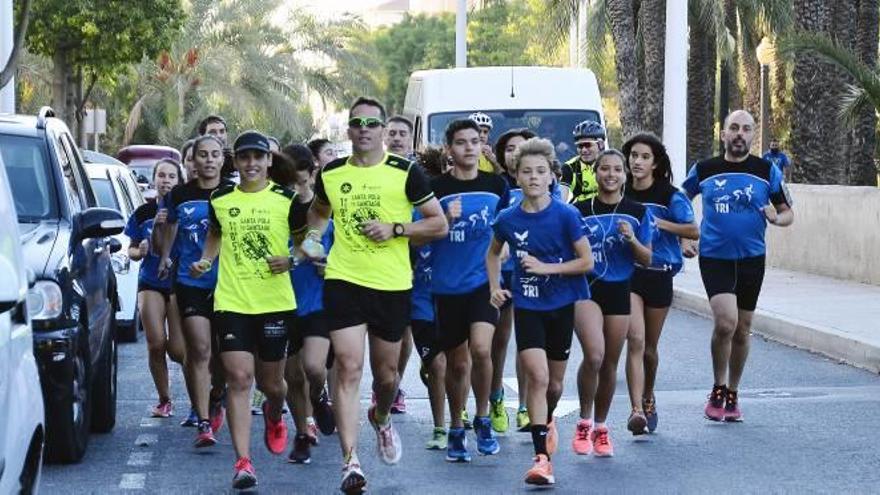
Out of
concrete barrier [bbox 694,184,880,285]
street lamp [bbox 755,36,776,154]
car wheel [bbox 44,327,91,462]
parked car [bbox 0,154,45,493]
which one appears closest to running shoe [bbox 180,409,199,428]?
car wheel [bbox 44,327,91,462]

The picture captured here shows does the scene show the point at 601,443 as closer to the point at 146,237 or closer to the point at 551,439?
the point at 551,439

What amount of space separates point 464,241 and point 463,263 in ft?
0.39

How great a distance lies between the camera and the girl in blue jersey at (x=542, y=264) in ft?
32.5

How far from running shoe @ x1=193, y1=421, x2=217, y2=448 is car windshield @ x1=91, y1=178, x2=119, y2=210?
7.05 meters

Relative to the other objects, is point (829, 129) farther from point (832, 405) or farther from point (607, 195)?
point (607, 195)

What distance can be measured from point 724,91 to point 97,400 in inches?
1489

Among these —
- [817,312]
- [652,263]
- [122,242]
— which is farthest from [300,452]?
[817,312]

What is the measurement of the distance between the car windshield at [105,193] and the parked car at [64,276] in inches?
228

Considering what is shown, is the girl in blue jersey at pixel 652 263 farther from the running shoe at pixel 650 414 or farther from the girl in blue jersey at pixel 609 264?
the girl in blue jersey at pixel 609 264

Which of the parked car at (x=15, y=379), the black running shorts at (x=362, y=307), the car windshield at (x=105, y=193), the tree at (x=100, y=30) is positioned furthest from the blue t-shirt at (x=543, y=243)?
the tree at (x=100, y=30)

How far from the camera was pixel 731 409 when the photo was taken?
39.9ft

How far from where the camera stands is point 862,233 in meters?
22.6

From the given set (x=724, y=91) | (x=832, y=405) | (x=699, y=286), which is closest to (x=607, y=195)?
(x=832, y=405)

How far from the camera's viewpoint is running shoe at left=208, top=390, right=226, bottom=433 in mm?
11578
